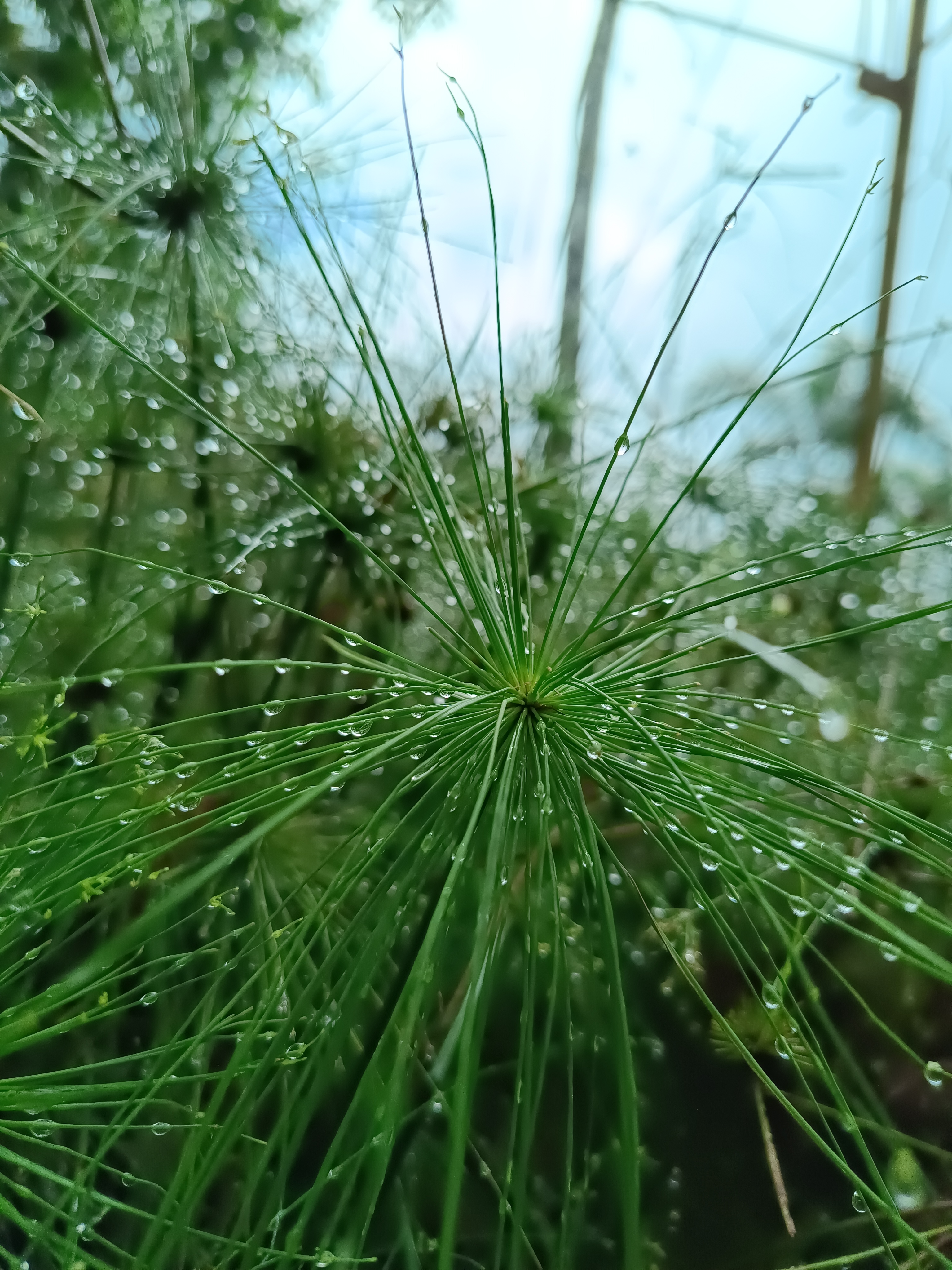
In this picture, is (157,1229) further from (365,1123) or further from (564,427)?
(564,427)

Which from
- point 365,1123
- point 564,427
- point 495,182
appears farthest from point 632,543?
point 365,1123

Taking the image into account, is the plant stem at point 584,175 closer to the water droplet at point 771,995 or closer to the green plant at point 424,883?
the green plant at point 424,883

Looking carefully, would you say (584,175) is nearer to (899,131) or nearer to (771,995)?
(899,131)

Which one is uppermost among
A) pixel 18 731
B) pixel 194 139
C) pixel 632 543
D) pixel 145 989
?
pixel 194 139

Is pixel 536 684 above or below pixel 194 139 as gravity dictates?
below

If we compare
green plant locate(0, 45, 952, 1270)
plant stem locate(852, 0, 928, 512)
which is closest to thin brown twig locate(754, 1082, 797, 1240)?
green plant locate(0, 45, 952, 1270)

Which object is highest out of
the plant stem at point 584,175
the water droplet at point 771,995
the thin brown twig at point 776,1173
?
the plant stem at point 584,175

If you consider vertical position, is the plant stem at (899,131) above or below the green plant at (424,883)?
above

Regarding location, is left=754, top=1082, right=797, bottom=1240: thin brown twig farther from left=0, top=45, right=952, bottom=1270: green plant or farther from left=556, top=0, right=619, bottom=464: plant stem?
left=556, top=0, right=619, bottom=464: plant stem

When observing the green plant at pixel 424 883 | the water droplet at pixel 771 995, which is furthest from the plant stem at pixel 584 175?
the water droplet at pixel 771 995
